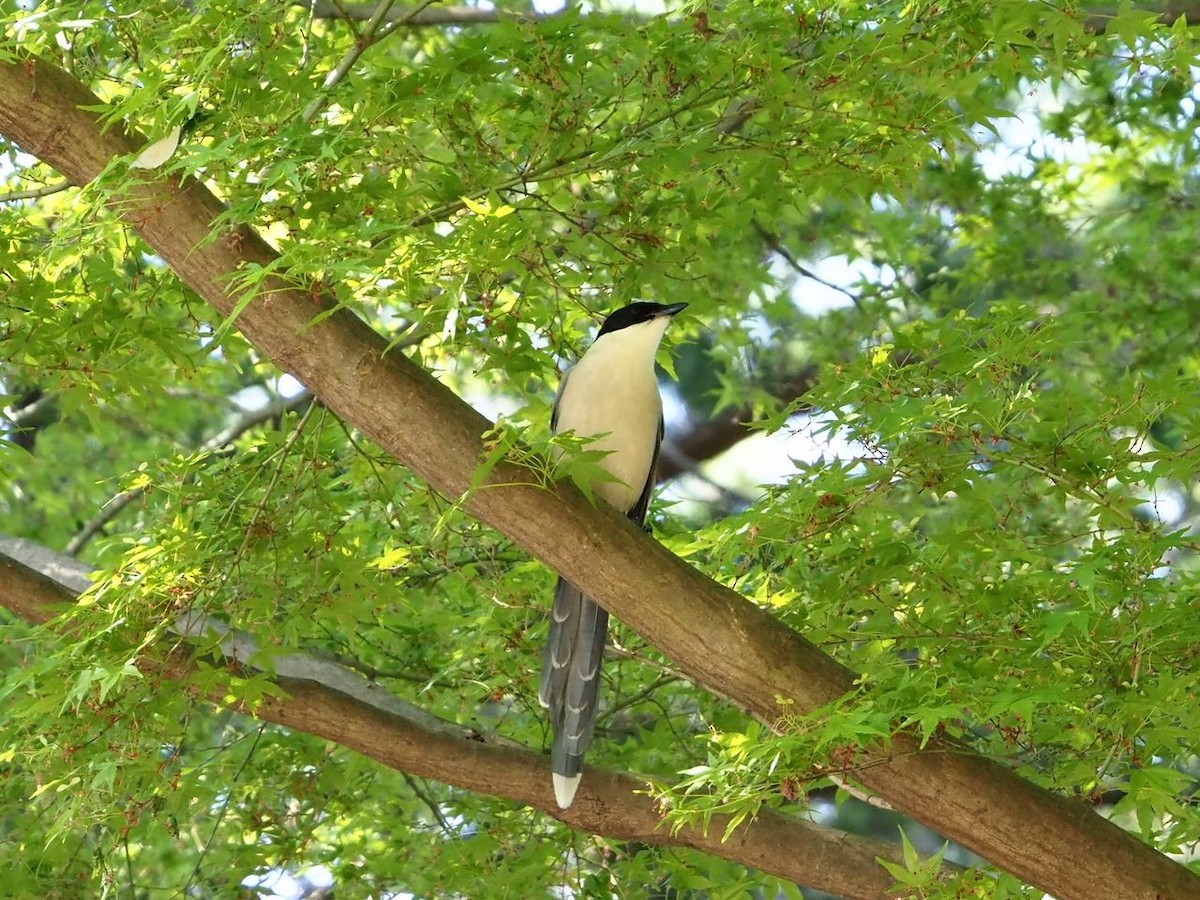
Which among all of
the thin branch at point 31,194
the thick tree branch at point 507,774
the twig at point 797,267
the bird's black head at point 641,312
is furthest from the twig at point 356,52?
the twig at point 797,267

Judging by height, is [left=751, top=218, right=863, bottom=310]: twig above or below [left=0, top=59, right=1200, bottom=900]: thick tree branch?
above

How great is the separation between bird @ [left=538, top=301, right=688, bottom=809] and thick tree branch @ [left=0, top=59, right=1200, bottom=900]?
417mm

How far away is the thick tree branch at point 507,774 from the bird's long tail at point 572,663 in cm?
8

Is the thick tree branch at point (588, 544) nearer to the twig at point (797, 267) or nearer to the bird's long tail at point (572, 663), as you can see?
the bird's long tail at point (572, 663)

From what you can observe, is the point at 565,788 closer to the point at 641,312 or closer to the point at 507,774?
the point at 507,774

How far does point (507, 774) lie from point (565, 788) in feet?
0.44

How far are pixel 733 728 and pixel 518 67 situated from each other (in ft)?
4.90

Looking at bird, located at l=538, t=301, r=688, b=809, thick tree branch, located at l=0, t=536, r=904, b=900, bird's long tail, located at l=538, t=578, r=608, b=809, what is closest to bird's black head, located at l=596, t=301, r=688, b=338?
bird, located at l=538, t=301, r=688, b=809

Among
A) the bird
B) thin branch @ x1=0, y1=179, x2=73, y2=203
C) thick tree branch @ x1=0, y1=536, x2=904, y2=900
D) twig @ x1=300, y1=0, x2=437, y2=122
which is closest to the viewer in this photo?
twig @ x1=300, y1=0, x2=437, y2=122

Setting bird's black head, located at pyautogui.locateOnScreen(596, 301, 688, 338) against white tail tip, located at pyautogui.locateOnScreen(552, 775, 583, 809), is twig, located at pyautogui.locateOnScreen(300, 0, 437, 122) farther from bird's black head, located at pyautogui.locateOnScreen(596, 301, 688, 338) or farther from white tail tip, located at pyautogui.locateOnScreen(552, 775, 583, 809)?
white tail tip, located at pyautogui.locateOnScreen(552, 775, 583, 809)

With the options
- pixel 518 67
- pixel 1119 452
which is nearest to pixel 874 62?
pixel 518 67

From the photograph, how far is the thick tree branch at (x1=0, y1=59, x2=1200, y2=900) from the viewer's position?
2.38 m

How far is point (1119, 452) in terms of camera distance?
2344mm

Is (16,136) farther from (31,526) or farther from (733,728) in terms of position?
(31,526)
